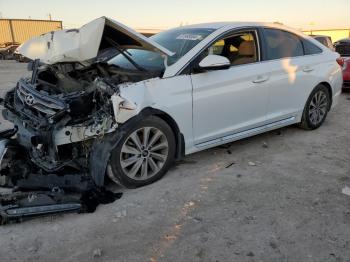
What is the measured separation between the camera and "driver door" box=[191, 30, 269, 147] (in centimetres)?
453

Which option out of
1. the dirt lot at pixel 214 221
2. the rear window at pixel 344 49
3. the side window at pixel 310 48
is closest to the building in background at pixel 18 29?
the rear window at pixel 344 49

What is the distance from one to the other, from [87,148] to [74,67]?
1.06 meters

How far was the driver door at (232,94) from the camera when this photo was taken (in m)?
4.53

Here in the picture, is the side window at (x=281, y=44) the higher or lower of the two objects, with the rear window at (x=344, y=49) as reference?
higher

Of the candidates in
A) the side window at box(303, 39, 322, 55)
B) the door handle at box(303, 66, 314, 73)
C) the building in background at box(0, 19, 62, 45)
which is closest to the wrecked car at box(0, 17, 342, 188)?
the door handle at box(303, 66, 314, 73)

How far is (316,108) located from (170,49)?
9.12 feet

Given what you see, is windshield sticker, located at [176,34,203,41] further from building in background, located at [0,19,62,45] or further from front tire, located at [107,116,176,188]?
building in background, located at [0,19,62,45]

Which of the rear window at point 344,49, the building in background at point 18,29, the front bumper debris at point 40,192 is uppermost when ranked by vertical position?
the rear window at point 344,49

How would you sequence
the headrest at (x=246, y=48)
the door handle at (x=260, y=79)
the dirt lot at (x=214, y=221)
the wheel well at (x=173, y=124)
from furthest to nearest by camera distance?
the headrest at (x=246, y=48) < the door handle at (x=260, y=79) < the wheel well at (x=173, y=124) < the dirt lot at (x=214, y=221)

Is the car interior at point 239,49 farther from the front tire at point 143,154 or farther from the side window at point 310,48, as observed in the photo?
the front tire at point 143,154

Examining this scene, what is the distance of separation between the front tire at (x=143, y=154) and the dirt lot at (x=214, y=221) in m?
0.14

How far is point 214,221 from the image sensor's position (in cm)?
352

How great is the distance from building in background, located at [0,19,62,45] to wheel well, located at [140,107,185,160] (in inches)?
1545

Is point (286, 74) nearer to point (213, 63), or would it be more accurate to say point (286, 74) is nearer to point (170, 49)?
point (213, 63)
